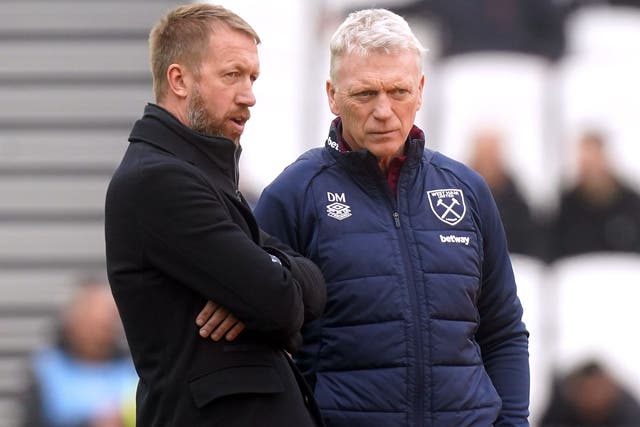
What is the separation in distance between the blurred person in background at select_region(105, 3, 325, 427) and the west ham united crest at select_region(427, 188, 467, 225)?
1.21ft

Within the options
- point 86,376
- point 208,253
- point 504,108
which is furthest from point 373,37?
point 504,108

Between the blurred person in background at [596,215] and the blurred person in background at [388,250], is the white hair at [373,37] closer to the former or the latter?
the blurred person in background at [388,250]

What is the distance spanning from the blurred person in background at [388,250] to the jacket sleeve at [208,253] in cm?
27

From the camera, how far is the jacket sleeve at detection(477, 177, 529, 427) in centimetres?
322

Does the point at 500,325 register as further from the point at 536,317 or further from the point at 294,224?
the point at 536,317

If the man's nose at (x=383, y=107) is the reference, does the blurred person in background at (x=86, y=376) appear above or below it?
below

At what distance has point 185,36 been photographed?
9.59 ft

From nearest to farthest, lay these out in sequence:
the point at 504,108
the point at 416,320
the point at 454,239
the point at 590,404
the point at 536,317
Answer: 1. the point at 416,320
2. the point at 454,239
3. the point at 590,404
4. the point at 536,317
5. the point at 504,108

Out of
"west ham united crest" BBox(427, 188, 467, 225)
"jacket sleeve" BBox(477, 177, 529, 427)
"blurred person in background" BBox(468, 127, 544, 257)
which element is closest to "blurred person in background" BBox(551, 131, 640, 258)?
"blurred person in background" BBox(468, 127, 544, 257)

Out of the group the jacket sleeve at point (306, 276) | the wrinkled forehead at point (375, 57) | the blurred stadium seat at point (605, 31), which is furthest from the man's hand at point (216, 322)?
the blurred stadium seat at point (605, 31)

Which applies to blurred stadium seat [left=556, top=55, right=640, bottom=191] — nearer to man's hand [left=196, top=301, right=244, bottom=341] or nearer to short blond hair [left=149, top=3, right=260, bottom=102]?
short blond hair [left=149, top=3, right=260, bottom=102]

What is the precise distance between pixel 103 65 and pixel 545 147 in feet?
9.16

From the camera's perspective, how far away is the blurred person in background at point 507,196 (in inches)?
278

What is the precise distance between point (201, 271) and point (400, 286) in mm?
479
